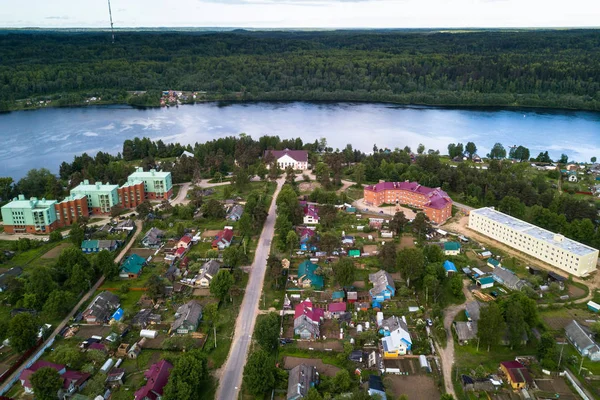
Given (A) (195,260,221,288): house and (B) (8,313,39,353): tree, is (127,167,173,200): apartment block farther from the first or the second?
(B) (8,313,39,353): tree

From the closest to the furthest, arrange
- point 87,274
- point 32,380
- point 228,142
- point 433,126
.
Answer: point 32,380 → point 87,274 → point 228,142 → point 433,126

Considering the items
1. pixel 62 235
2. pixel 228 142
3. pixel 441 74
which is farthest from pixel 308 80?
pixel 62 235

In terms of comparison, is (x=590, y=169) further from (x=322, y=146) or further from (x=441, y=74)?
(x=441, y=74)

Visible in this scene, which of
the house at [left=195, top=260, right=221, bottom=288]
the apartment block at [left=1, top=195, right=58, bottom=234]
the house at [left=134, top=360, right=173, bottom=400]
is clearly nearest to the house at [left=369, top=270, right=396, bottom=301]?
the house at [left=195, top=260, right=221, bottom=288]

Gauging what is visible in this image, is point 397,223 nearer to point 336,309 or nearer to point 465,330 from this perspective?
point 336,309

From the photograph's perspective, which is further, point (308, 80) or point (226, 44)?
point (226, 44)

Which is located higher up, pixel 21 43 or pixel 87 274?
pixel 21 43
